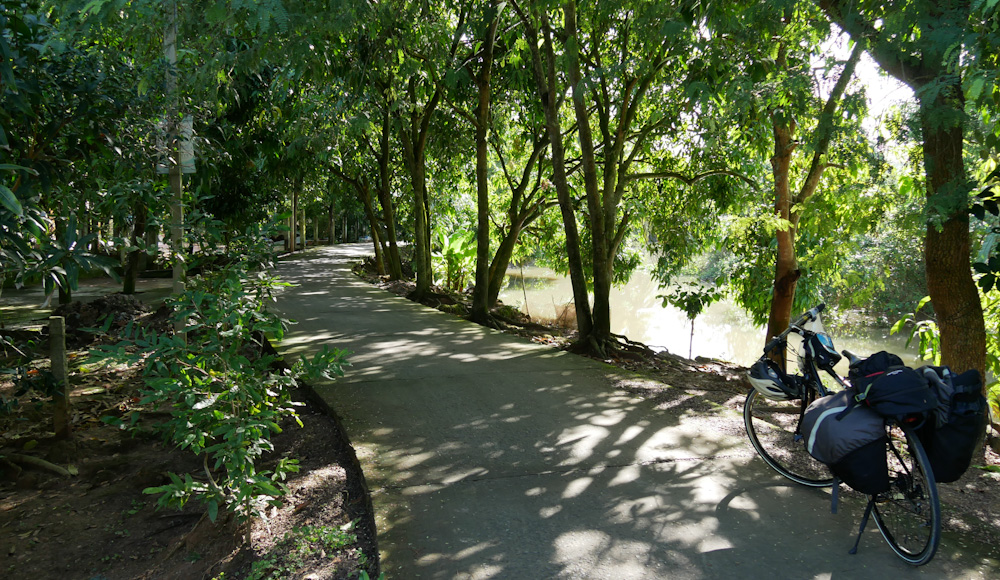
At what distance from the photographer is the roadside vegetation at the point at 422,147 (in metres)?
3.74

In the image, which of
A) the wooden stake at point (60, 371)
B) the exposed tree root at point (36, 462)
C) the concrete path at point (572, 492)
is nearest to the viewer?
the concrete path at point (572, 492)

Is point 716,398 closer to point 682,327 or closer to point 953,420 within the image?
point 953,420

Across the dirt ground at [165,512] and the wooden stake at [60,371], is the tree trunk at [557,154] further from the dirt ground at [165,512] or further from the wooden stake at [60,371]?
the wooden stake at [60,371]

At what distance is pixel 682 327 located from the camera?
86.7 ft

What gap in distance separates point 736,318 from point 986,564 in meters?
26.8

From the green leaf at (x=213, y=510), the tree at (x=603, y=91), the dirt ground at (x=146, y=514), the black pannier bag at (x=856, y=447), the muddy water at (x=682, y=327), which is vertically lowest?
the muddy water at (x=682, y=327)

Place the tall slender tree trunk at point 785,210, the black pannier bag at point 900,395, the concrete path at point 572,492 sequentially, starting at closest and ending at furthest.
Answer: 1. the black pannier bag at point 900,395
2. the concrete path at point 572,492
3. the tall slender tree trunk at point 785,210

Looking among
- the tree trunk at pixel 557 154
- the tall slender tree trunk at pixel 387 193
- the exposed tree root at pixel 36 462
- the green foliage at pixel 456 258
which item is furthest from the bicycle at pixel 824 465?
the green foliage at pixel 456 258

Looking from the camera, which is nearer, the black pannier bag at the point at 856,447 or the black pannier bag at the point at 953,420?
the black pannier bag at the point at 953,420

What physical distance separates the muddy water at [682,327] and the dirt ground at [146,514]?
11483mm

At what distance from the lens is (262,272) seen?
4098 mm

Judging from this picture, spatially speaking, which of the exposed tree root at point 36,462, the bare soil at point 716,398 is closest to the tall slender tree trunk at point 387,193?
the bare soil at point 716,398

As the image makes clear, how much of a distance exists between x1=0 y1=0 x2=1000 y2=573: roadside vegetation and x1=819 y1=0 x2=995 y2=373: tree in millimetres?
20

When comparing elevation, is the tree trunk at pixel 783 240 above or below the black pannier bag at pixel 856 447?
above
